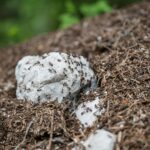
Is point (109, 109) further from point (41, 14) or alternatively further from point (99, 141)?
point (41, 14)

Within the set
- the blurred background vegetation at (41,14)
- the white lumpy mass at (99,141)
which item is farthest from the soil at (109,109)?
the blurred background vegetation at (41,14)

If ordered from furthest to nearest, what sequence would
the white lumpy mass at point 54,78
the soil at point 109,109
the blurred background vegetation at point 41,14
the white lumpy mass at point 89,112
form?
the blurred background vegetation at point 41,14, the white lumpy mass at point 54,78, the white lumpy mass at point 89,112, the soil at point 109,109

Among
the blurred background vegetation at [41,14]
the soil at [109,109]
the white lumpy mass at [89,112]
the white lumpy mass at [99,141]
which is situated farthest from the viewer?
the blurred background vegetation at [41,14]

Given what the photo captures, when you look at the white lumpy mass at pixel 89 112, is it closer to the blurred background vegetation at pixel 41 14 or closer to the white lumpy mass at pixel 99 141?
the white lumpy mass at pixel 99 141

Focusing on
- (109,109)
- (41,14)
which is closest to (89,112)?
(109,109)

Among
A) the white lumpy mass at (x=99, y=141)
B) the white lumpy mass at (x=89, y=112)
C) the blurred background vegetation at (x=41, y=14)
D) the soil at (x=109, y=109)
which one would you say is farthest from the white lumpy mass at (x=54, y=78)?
the blurred background vegetation at (x=41, y=14)

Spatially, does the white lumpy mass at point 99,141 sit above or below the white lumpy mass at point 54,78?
below

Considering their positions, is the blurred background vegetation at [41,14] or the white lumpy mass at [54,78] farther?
Result: the blurred background vegetation at [41,14]

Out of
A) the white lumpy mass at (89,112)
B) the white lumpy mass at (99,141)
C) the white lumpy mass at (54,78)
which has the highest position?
the white lumpy mass at (54,78)
